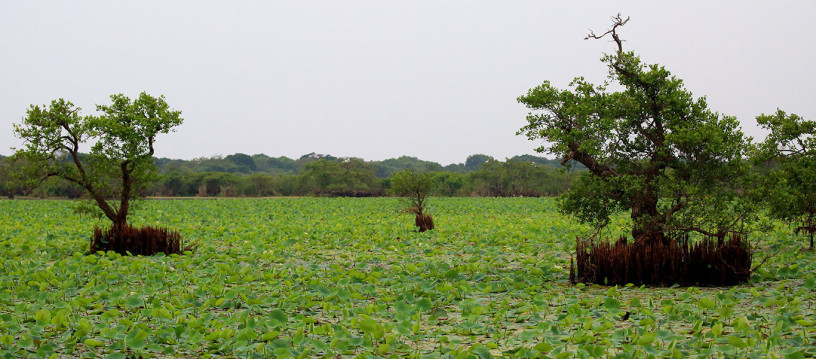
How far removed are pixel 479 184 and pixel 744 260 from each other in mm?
48492

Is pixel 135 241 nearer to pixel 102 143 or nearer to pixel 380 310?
pixel 102 143

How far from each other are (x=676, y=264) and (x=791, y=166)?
12.0 feet

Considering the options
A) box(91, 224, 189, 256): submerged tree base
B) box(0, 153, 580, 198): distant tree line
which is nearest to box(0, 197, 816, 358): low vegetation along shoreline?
box(91, 224, 189, 256): submerged tree base

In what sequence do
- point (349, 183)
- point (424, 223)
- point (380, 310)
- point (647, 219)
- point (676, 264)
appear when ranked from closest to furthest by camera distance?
point (380, 310)
point (676, 264)
point (647, 219)
point (424, 223)
point (349, 183)

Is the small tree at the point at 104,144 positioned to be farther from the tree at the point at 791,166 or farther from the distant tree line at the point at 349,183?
the distant tree line at the point at 349,183

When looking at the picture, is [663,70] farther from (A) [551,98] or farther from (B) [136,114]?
(B) [136,114]

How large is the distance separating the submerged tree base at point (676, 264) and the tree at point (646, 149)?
28 cm

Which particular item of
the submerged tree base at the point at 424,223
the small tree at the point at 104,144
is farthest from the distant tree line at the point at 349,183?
the small tree at the point at 104,144

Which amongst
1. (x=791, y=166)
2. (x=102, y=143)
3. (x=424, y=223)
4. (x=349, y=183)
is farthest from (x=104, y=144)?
(x=349, y=183)

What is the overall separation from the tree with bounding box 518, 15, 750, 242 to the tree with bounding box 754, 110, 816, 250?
3.55 ft

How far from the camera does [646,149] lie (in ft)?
30.0

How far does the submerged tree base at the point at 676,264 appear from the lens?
316 inches

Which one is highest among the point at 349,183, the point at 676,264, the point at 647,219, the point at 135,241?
the point at 349,183

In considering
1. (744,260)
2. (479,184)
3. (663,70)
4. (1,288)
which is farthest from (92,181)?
(479,184)
